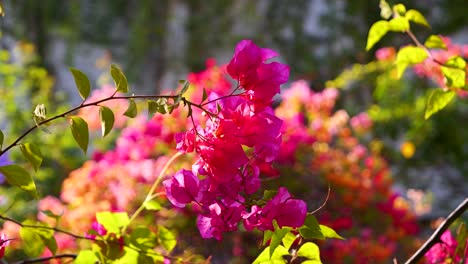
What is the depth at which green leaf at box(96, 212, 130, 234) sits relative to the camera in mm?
803

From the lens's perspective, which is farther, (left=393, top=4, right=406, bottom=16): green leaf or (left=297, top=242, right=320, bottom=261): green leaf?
(left=393, top=4, right=406, bottom=16): green leaf

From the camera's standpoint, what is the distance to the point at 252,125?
1.88ft

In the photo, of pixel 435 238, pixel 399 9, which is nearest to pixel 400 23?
pixel 399 9

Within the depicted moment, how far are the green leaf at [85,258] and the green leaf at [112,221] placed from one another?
0.08 metres

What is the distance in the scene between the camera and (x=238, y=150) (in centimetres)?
57

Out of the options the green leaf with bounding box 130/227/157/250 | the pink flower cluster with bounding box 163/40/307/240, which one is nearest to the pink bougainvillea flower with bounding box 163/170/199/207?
the pink flower cluster with bounding box 163/40/307/240

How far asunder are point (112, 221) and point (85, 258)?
0.10m

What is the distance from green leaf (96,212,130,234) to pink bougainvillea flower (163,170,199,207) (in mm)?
228

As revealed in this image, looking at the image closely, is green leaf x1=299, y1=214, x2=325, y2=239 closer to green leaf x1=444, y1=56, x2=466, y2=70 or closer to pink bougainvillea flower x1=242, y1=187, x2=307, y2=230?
pink bougainvillea flower x1=242, y1=187, x2=307, y2=230

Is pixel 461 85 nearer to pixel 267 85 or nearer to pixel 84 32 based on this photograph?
pixel 267 85

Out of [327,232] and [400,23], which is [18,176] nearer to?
[327,232]

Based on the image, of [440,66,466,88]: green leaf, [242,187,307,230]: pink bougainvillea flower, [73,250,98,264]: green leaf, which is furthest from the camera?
[440,66,466,88]: green leaf

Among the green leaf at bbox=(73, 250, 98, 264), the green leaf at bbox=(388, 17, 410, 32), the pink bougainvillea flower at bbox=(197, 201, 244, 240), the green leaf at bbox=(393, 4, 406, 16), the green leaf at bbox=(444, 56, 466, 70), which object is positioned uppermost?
the green leaf at bbox=(393, 4, 406, 16)

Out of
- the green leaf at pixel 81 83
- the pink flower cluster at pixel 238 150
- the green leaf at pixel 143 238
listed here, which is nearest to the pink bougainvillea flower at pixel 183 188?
the pink flower cluster at pixel 238 150
